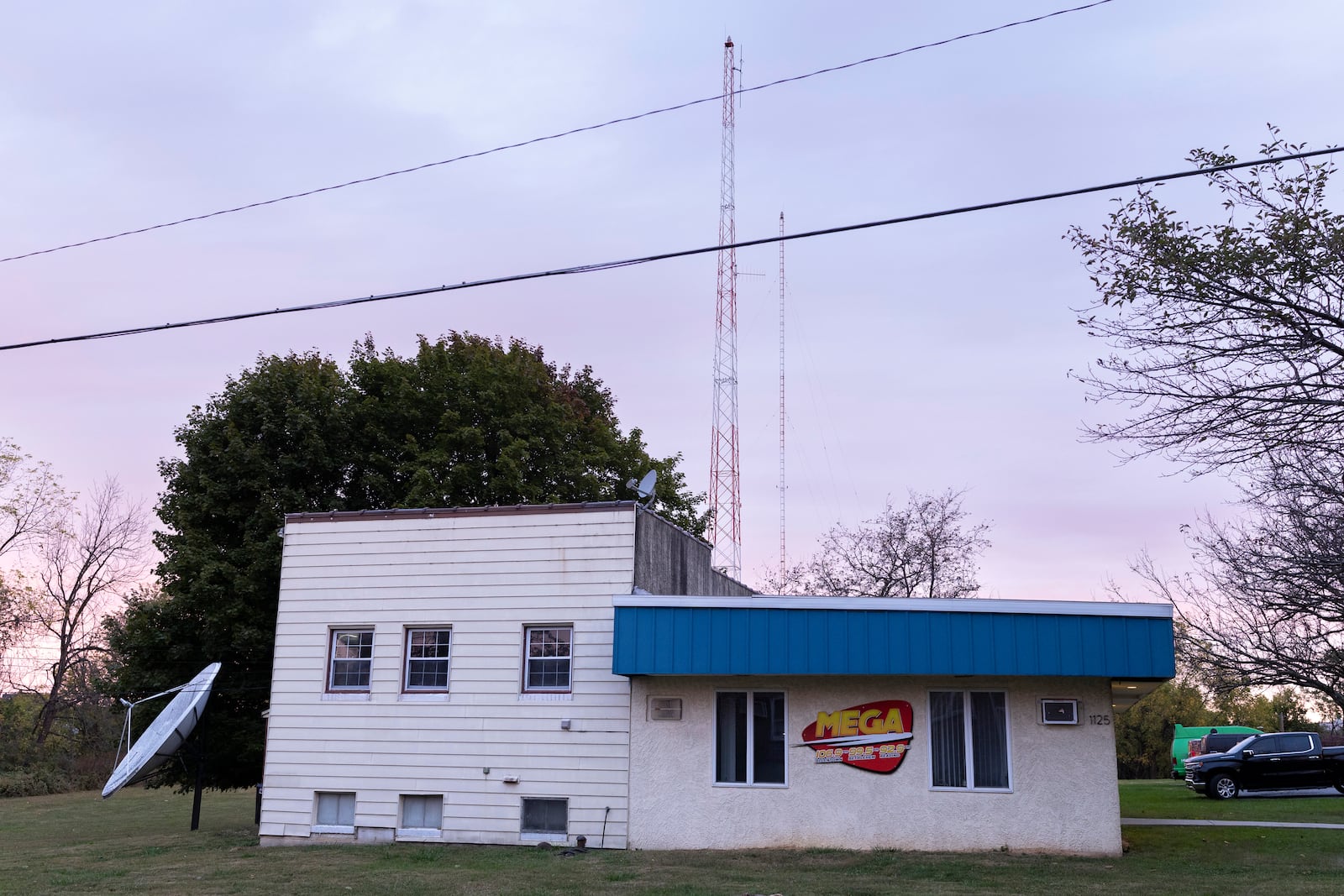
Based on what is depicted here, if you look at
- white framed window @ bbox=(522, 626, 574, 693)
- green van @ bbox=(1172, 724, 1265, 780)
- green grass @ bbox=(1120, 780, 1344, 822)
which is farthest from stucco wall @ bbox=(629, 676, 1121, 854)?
green van @ bbox=(1172, 724, 1265, 780)

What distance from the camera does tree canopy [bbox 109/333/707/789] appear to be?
2827cm

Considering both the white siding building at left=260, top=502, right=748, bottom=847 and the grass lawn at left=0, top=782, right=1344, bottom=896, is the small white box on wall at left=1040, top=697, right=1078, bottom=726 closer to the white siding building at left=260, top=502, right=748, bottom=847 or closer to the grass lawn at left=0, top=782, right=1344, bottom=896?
the grass lawn at left=0, top=782, right=1344, bottom=896

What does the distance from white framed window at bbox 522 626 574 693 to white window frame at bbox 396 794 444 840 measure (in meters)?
2.33

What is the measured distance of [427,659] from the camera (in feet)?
61.4

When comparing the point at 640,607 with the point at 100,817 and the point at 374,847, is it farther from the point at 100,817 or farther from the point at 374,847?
the point at 100,817

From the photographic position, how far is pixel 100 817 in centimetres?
3394

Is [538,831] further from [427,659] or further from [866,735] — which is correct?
[866,735]

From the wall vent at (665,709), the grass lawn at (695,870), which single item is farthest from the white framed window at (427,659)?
the wall vent at (665,709)

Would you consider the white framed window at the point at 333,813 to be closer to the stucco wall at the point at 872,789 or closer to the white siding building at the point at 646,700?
the white siding building at the point at 646,700

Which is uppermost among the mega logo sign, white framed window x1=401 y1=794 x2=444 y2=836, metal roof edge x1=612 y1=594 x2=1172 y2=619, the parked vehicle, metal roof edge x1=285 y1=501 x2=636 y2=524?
metal roof edge x1=285 y1=501 x2=636 y2=524

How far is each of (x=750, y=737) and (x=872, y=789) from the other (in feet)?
6.34

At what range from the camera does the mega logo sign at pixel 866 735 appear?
16.4m

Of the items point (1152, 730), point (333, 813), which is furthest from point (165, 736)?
point (1152, 730)

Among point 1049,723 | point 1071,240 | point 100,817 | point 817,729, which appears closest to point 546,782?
point 817,729
